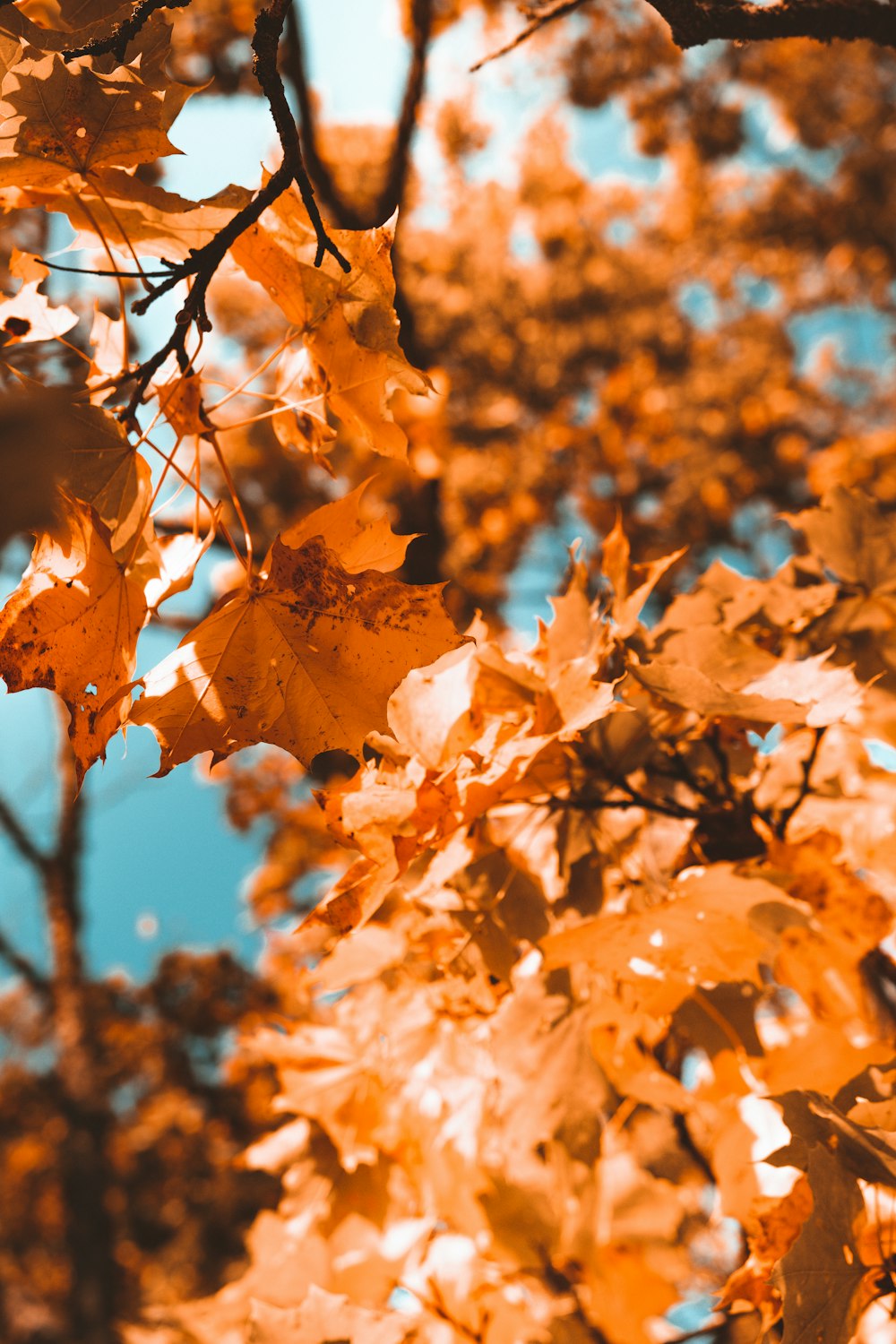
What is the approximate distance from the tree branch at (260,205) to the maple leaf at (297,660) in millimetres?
158

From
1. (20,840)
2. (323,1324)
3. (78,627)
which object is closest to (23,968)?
(20,840)

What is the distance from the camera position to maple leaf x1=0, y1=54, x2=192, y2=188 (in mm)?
533

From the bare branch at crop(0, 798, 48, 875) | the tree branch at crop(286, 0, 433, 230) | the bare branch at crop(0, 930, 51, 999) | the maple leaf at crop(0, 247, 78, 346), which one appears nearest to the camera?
the maple leaf at crop(0, 247, 78, 346)

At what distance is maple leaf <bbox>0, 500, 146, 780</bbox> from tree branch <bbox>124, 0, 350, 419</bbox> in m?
0.10

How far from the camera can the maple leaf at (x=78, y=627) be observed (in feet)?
1.86

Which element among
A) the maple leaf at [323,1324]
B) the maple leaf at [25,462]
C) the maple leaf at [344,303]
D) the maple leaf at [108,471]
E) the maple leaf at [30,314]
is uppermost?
the maple leaf at [30,314]

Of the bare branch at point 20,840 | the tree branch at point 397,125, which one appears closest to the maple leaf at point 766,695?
the tree branch at point 397,125

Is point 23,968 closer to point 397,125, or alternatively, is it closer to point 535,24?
point 397,125

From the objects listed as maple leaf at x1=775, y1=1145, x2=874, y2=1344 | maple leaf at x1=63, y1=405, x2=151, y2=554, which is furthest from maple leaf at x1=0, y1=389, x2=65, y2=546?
maple leaf at x1=775, y1=1145, x2=874, y2=1344

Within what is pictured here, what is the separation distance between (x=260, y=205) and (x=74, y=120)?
135 millimetres

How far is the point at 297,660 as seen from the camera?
1.97ft

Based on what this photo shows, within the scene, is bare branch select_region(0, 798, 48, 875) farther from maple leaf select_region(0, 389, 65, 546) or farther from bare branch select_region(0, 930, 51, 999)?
maple leaf select_region(0, 389, 65, 546)

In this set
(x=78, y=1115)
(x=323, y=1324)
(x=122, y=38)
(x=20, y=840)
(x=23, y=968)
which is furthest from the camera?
(x=23, y=968)

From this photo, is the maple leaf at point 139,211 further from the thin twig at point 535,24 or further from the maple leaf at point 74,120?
the thin twig at point 535,24
